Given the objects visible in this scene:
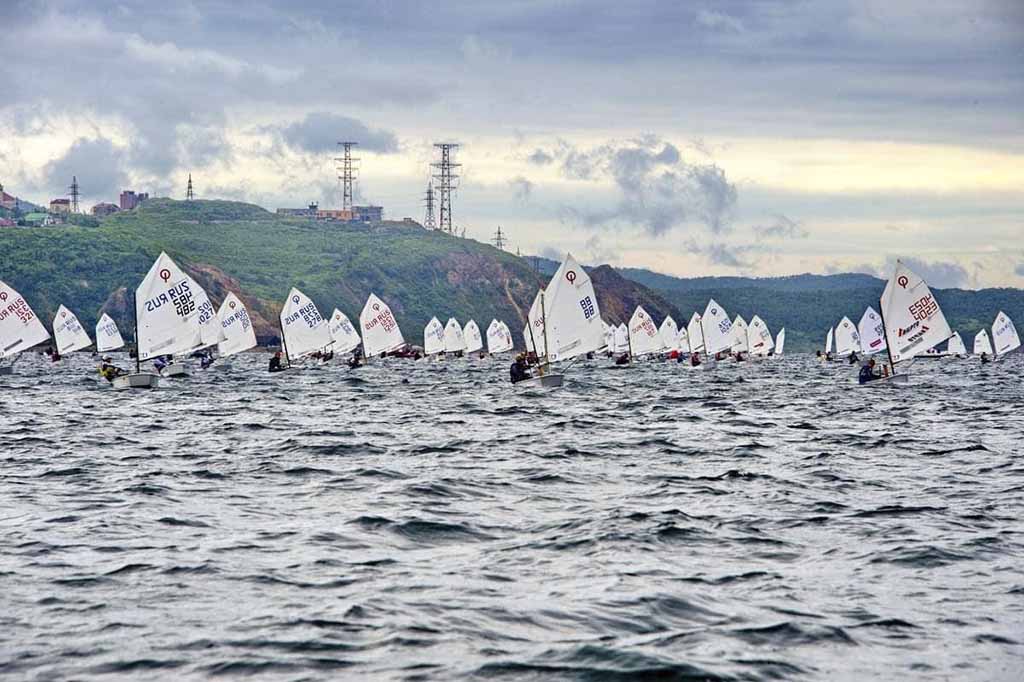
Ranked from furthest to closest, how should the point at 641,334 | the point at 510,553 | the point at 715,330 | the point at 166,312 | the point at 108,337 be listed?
the point at 108,337
the point at 715,330
the point at 641,334
the point at 166,312
the point at 510,553

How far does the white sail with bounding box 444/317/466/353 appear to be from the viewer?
6073 inches

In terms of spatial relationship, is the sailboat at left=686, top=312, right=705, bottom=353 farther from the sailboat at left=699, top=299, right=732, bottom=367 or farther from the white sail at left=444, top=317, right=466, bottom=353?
the white sail at left=444, top=317, right=466, bottom=353

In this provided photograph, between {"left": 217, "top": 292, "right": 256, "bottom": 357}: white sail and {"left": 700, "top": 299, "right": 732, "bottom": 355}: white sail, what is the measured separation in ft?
164

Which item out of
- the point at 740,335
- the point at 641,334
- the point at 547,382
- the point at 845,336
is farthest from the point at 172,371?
the point at 845,336

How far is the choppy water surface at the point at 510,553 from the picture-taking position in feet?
47.3

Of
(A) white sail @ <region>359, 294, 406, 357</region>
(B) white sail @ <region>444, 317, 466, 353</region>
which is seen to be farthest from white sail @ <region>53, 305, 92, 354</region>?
(B) white sail @ <region>444, 317, 466, 353</region>

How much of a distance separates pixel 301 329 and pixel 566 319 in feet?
113

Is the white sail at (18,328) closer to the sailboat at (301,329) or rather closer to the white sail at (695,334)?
the sailboat at (301,329)

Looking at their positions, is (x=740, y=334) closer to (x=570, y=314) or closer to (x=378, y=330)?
(x=378, y=330)

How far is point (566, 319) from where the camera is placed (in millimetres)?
72938

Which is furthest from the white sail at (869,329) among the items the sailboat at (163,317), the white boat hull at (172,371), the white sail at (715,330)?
the sailboat at (163,317)

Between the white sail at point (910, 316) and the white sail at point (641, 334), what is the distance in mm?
54639

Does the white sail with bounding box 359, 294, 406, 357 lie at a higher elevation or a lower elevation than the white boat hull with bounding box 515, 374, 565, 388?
higher

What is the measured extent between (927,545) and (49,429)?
3148cm
